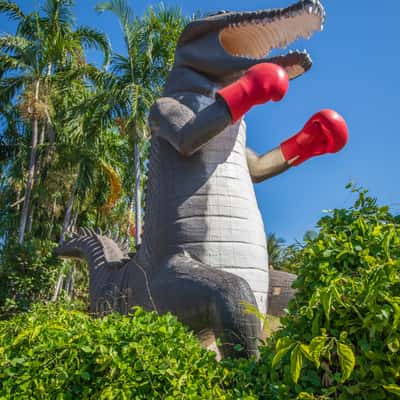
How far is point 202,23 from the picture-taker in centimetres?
370

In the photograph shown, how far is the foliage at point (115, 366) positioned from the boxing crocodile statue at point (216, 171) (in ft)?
2.98

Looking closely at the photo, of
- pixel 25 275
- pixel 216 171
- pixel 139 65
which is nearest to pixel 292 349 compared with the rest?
pixel 216 171

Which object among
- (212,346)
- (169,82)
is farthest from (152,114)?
(212,346)

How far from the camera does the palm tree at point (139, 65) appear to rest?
1123cm

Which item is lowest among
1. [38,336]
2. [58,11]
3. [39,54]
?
[38,336]

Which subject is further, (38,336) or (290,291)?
(290,291)

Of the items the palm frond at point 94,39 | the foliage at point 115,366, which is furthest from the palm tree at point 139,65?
the foliage at point 115,366

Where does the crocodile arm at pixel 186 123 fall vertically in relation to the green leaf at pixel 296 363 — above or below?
above

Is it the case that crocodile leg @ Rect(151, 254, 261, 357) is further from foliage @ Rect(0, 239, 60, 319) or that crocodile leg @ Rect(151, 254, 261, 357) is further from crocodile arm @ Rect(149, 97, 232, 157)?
foliage @ Rect(0, 239, 60, 319)

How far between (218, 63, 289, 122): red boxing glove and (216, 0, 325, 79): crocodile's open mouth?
46 centimetres

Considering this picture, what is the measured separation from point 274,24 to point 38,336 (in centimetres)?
257

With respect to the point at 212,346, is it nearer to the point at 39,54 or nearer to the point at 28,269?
the point at 28,269

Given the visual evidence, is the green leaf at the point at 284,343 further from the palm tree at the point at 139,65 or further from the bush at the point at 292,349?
the palm tree at the point at 139,65

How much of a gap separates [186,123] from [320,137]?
1.05 m
